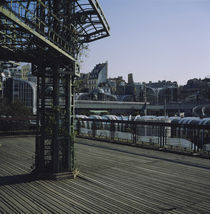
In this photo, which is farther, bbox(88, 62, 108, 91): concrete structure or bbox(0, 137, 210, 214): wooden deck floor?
bbox(88, 62, 108, 91): concrete structure

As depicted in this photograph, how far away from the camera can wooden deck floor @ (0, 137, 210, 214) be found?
483 centimetres

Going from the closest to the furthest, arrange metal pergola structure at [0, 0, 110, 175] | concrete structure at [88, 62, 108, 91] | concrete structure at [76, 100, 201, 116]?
metal pergola structure at [0, 0, 110, 175]
concrete structure at [76, 100, 201, 116]
concrete structure at [88, 62, 108, 91]

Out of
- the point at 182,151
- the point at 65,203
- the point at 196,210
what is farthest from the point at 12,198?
the point at 182,151

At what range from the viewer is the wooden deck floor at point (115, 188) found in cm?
483

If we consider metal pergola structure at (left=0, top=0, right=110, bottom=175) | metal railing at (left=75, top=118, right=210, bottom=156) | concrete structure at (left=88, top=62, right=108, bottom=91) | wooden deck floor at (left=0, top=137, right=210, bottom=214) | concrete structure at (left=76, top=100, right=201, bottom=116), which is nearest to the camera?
wooden deck floor at (left=0, top=137, right=210, bottom=214)

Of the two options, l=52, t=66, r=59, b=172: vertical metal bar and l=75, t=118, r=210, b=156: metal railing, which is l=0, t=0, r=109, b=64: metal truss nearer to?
l=52, t=66, r=59, b=172: vertical metal bar

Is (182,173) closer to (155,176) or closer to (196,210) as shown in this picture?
(155,176)

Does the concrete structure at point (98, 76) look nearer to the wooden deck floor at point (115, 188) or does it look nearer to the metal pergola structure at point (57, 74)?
the wooden deck floor at point (115, 188)

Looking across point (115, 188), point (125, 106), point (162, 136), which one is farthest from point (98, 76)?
point (115, 188)

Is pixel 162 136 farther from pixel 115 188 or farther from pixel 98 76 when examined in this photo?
pixel 98 76

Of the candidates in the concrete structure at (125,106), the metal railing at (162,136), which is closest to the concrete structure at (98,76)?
the concrete structure at (125,106)

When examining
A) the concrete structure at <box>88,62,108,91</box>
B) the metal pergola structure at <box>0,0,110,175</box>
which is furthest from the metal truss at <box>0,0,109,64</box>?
the concrete structure at <box>88,62,108,91</box>

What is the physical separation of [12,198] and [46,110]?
103 inches

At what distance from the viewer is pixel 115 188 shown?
6.07 metres
